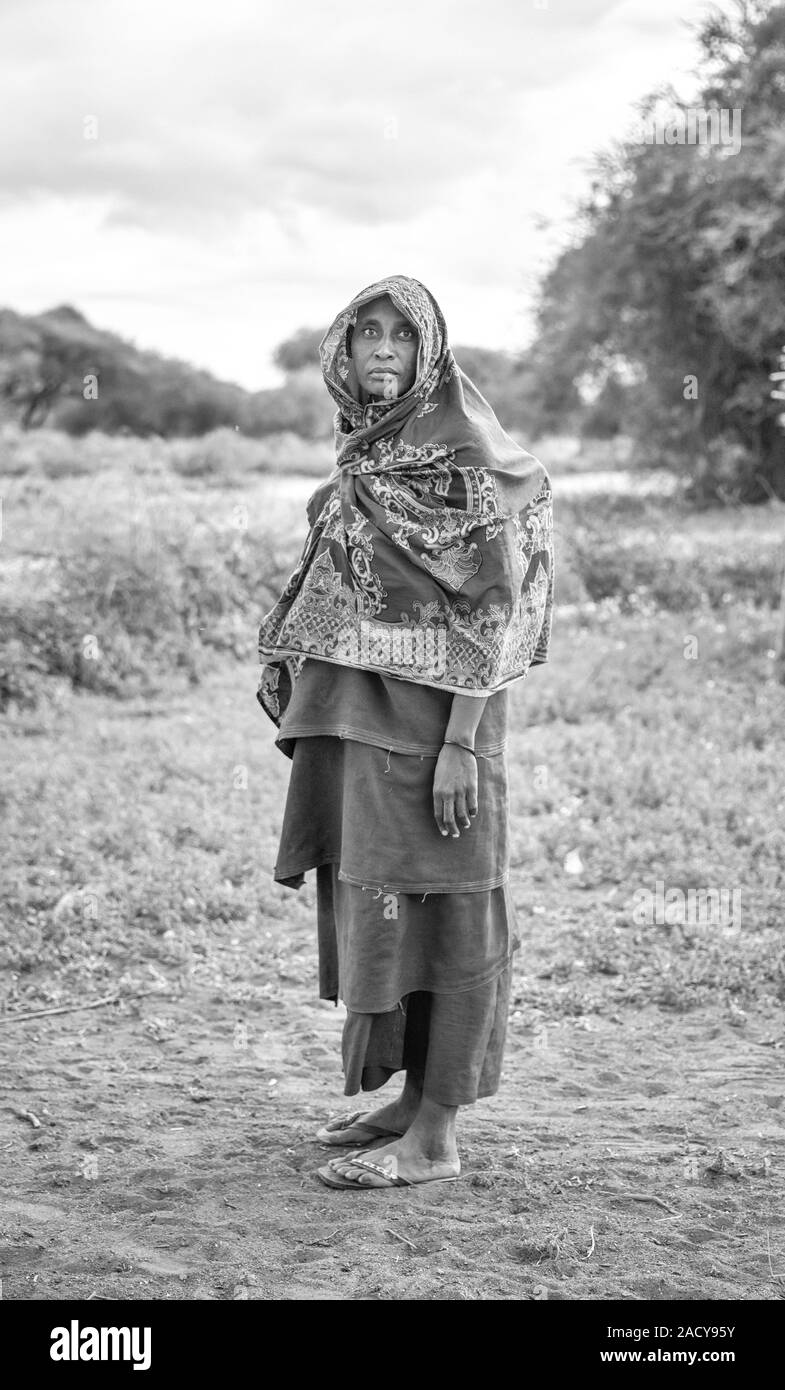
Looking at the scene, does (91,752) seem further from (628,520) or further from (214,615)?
(628,520)

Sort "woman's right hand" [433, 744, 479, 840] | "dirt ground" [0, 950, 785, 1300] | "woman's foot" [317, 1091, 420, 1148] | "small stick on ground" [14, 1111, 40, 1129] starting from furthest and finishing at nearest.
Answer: "small stick on ground" [14, 1111, 40, 1129], "woman's foot" [317, 1091, 420, 1148], "woman's right hand" [433, 744, 479, 840], "dirt ground" [0, 950, 785, 1300]

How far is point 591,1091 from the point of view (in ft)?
12.9

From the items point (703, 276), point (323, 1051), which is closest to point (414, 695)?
point (323, 1051)

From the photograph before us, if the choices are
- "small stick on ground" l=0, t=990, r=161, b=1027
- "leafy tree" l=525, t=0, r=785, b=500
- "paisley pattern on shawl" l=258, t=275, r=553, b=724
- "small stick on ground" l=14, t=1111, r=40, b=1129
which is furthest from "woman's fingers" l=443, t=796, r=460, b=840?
"leafy tree" l=525, t=0, r=785, b=500

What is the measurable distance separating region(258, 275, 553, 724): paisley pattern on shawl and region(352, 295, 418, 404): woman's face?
4 cm

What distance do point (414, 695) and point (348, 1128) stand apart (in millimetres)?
1177

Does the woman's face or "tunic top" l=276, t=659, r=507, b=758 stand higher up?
the woman's face

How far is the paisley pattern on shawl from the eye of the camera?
10.0ft

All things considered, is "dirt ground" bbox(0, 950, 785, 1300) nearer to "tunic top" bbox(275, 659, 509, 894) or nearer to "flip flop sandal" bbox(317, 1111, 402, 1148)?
"flip flop sandal" bbox(317, 1111, 402, 1148)

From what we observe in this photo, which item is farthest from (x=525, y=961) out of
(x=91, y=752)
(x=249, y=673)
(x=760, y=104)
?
(x=760, y=104)

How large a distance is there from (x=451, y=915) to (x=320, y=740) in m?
0.52

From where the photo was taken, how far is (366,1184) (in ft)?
10.6

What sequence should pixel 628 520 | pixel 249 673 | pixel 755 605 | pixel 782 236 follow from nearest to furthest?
pixel 249 673, pixel 755 605, pixel 628 520, pixel 782 236

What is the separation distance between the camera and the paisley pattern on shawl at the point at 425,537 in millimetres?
3053
